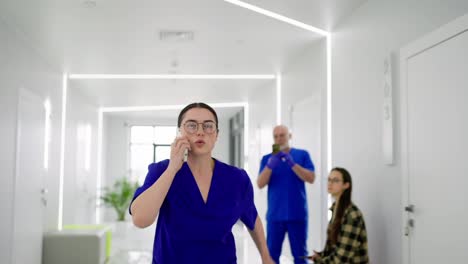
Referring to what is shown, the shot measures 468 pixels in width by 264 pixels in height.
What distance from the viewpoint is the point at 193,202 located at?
1.59 m

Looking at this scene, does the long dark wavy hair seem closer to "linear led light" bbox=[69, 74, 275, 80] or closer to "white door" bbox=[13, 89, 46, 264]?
"white door" bbox=[13, 89, 46, 264]

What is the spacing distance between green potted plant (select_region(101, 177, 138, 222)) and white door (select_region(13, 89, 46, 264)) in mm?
5372

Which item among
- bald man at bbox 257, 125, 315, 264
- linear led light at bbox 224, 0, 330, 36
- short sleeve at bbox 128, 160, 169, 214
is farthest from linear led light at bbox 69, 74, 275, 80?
short sleeve at bbox 128, 160, 169, 214

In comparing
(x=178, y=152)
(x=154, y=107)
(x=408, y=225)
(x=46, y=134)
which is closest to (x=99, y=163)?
(x=154, y=107)

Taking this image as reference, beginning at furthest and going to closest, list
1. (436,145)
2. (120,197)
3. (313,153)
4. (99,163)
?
(120,197) < (99,163) < (313,153) < (436,145)

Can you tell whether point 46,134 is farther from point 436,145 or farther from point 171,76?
point 436,145

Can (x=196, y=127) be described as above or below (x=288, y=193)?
above

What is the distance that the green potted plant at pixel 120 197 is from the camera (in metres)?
10.8

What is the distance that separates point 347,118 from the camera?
4129 millimetres

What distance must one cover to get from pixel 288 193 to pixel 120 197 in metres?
7.53

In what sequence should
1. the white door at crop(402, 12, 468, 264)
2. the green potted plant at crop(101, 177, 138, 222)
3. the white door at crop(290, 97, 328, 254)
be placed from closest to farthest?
the white door at crop(402, 12, 468, 264) → the white door at crop(290, 97, 328, 254) → the green potted plant at crop(101, 177, 138, 222)

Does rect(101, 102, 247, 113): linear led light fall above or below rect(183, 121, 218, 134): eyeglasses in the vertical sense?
above

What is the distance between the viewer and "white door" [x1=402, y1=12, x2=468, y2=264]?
2365 millimetres

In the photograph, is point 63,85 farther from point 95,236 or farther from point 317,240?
point 317,240
